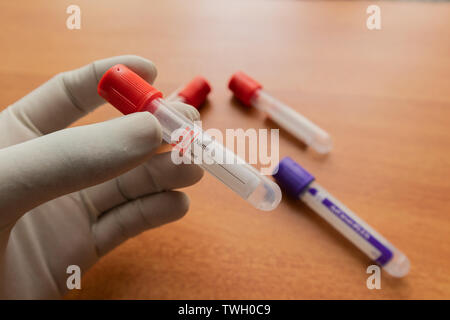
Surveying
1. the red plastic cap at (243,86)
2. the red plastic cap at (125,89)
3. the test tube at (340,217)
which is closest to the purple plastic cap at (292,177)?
the test tube at (340,217)

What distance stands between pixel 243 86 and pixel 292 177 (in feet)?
0.79

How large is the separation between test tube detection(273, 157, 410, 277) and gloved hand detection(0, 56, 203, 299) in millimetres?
196

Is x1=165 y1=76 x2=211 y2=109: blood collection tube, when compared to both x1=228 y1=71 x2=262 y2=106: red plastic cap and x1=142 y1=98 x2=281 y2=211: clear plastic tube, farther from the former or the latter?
x1=142 y1=98 x2=281 y2=211: clear plastic tube

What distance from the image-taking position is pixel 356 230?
596 mm

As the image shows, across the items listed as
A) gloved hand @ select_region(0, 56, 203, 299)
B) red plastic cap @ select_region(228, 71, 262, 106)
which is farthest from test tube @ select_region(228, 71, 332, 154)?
gloved hand @ select_region(0, 56, 203, 299)

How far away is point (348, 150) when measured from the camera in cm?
70

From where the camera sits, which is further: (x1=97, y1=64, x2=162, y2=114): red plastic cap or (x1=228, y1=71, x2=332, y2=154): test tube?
(x1=228, y1=71, x2=332, y2=154): test tube

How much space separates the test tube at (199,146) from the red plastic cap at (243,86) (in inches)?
11.9

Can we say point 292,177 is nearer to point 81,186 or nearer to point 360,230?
point 360,230

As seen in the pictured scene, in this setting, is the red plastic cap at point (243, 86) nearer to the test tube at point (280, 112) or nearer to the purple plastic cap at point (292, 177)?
the test tube at point (280, 112)

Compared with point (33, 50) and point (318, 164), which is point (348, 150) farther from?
point (33, 50)

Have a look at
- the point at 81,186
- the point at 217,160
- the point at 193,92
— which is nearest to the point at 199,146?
the point at 217,160

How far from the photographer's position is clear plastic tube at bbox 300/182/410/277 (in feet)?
1.91

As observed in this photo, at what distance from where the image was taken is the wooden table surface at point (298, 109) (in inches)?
22.9
